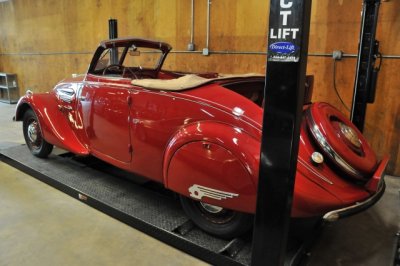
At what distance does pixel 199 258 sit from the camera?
2066mm

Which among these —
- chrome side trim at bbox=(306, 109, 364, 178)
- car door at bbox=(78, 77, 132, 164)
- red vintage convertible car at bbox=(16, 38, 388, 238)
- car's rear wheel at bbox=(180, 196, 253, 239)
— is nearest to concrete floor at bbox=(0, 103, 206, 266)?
car's rear wheel at bbox=(180, 196, 253, 239)

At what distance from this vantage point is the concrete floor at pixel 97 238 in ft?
6.79

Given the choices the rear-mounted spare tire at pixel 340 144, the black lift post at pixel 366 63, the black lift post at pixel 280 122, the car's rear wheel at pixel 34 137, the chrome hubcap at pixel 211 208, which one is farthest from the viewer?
the car's rear wheel at pixel 34 137

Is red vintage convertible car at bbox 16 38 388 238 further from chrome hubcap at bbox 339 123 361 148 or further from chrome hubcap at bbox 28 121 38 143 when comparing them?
chrome hubcap at bbox 28 121 38 143

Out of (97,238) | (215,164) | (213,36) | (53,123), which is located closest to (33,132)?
(53,123)

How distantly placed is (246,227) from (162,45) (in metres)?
2.24

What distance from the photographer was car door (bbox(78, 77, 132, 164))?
259cm

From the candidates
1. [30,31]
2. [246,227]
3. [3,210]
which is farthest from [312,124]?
[30,31]

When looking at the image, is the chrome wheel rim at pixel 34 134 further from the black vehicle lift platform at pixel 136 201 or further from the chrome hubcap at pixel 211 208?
the chrome hubcap at pixel 211 208

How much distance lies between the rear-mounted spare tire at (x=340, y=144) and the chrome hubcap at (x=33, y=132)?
3070mm

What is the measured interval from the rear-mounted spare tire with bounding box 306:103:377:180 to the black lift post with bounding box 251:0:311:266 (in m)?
0.59

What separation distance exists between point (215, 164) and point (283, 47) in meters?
0.85

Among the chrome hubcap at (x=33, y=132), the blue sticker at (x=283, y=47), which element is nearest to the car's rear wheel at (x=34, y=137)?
the chrome hubcap at (x=33, y=132)

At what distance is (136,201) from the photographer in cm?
268
